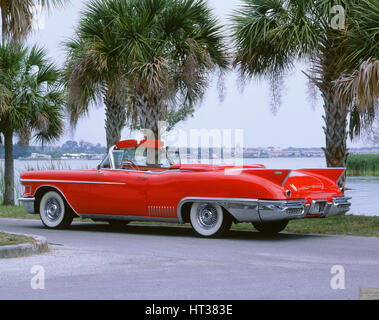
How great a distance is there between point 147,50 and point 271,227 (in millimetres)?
6245

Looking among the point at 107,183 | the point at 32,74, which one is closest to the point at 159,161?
the point at 107,183

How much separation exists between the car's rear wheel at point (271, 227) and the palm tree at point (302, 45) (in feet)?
10.3

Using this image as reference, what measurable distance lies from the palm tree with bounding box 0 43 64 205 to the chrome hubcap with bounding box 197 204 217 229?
13223 millimetres

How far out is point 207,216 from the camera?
1171 cm

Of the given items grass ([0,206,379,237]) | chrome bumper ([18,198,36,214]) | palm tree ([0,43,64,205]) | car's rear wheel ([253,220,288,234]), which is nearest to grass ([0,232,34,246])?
chrome bumper ([18,198,36,214])

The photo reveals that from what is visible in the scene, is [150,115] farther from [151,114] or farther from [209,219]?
[209,219]

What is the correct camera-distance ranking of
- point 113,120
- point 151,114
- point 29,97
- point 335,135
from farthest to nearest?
1. point 29,97
2. point 113,120
3. point 151,114
4. point 335,135

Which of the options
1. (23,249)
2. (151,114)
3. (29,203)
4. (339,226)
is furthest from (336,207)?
(151,114)

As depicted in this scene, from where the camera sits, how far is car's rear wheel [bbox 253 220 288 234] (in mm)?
12656

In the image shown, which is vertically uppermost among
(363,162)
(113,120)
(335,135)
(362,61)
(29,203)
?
(362,61)

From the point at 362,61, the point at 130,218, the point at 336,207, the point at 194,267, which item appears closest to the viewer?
the point at 194,267

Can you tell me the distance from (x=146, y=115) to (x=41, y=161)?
33.4 feet

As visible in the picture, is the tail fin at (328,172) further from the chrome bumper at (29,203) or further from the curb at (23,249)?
the chrome bumper at (29,203)

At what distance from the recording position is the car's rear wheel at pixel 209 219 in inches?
452
